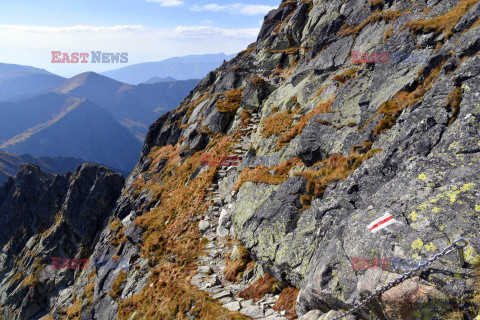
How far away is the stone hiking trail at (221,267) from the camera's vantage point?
1197 cm

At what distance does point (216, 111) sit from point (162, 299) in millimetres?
27444

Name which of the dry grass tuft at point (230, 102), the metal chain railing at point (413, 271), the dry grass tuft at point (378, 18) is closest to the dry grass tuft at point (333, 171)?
the metal chain railing at point (413, 271)

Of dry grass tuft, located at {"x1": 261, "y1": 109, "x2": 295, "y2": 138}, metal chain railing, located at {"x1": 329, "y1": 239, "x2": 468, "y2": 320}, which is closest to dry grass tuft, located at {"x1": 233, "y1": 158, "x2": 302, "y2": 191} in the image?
dry grass tuft, located at {"x1": 261, "y1": 109, "x2": 295, "y2": 138}

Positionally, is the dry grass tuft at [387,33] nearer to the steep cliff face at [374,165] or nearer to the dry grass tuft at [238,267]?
the steep cliff face at [374,165]

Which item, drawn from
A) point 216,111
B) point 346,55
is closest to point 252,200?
point 346,55

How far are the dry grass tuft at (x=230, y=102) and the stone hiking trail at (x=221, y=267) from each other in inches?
416

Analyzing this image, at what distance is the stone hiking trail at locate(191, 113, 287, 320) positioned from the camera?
12.0 metres

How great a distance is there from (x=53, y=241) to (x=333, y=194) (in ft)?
210

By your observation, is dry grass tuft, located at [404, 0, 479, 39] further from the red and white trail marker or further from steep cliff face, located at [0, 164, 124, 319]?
steep cliff face, located at [0, 164, 124, 319]

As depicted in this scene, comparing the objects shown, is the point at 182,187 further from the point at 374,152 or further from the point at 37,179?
the point at 37,179

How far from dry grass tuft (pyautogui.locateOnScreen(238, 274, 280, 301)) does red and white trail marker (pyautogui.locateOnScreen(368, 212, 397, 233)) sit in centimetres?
626

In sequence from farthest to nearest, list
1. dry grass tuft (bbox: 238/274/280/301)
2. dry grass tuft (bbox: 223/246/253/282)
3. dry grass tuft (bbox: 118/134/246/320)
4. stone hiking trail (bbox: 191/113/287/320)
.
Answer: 1. dry grass tuft (bbox: 223/246/253/282)
2. dry grass tuft (bbox: 118/134/246/320)
3. dry grass tuft (bbox: 238/274/280/301)
4. stone hiking trail (bbox: 191/113/287/320)

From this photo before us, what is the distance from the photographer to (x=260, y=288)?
1304 centimetres

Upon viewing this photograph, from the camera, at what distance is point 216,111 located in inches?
1531
